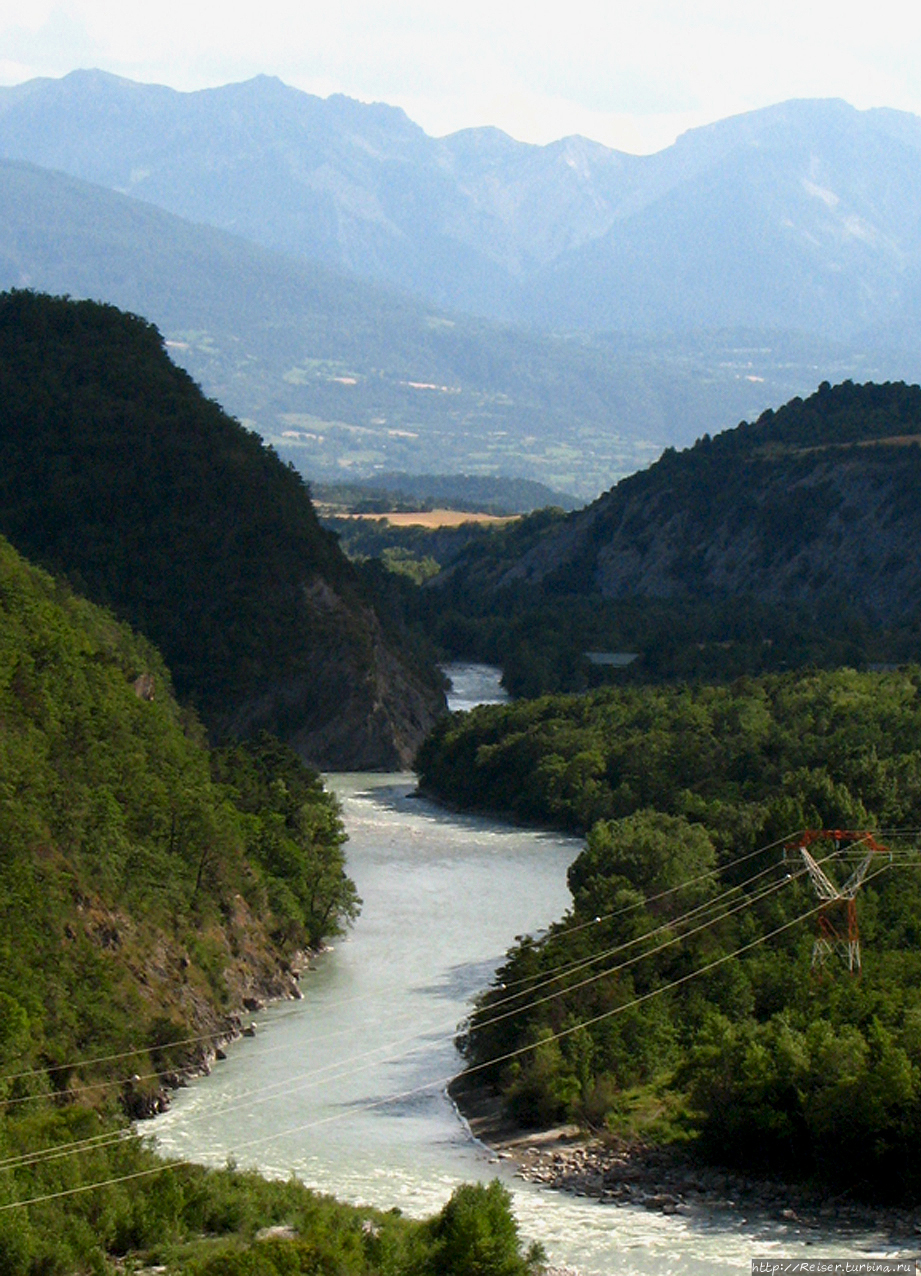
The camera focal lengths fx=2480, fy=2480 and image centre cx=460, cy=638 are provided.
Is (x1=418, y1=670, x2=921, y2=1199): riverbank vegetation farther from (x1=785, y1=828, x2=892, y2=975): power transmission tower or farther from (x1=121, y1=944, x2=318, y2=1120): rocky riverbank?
(x1=121, y1=944, x2=318, y2=1120): rocky riverbank

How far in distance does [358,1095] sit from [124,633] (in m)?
45.0

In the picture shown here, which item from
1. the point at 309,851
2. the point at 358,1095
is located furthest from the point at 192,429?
the point at 358,1095

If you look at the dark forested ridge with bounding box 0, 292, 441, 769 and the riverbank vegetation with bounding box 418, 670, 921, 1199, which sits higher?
the dark forested ridge with bounding box 0, 292, 441, 769

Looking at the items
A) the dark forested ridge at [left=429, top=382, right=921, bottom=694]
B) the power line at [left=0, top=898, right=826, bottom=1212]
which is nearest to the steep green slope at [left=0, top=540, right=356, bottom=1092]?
the power line at [left=0, top=898, right=826, bottom=1212]

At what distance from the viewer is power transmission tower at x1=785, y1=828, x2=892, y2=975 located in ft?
179

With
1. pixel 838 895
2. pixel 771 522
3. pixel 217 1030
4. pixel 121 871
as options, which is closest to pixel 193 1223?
pixel 217 1030

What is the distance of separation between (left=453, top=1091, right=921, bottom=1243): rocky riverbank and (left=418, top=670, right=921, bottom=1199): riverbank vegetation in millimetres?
566

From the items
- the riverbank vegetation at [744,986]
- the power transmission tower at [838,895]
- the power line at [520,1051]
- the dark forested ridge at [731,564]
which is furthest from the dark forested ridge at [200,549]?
the power line at [520,1051]

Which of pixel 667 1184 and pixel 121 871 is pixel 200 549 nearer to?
pixel 121 871

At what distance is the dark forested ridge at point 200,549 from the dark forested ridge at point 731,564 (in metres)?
20.2

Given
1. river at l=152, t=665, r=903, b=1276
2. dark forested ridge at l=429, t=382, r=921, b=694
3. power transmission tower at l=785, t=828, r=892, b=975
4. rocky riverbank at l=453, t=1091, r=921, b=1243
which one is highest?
dark forested ridge at l=429, t=382, r=921, b=694

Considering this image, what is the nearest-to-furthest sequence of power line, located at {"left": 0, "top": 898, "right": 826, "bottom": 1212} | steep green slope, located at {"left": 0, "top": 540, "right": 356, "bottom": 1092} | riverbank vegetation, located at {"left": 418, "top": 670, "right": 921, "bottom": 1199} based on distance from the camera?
riverbank vegetation, located at {"left": 418, "top": 670, "right": 921, "bottom": 1199} → power line, located at {"left": 0, "top": 898, "right": 826, "bottom": 1212} → steep green slope, located at {"left": 0, "top": 540, "right": 356, "bottom": 1092}

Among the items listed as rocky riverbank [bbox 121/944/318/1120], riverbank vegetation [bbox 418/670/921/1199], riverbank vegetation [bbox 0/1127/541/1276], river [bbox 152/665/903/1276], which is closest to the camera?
riverbank vegetation [bbox 0/1127/541/1276]

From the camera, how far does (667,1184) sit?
151 feet
